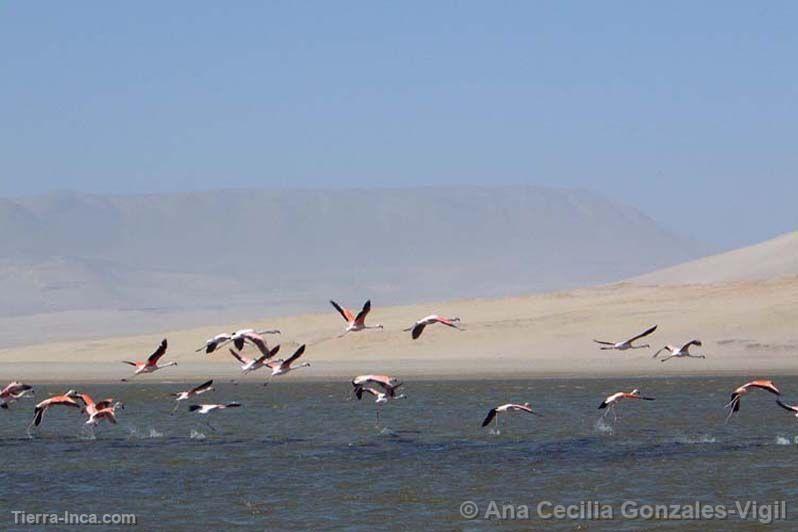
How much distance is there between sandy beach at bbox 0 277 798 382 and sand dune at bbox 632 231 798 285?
656 cm

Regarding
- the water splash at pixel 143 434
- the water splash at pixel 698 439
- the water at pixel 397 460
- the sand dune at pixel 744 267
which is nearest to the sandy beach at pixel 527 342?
the sand dune at pixel 744 267

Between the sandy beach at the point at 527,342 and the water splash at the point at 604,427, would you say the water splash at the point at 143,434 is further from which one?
the sandy beach at the point at 527,342

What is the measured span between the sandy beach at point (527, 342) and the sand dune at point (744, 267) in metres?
6.56

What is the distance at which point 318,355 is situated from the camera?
59062 mm

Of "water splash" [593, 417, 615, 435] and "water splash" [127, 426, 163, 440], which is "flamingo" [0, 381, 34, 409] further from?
"water splash" [593, 417, 615, 435]

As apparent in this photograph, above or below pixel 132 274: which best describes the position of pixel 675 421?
below

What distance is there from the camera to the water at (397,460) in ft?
81.1

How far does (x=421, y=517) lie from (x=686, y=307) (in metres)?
39.1

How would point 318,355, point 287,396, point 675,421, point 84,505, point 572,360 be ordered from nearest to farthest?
point 84,505 < point 675,421 < point 287,396 < point 572,360 < point 318,355

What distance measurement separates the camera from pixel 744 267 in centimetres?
7794

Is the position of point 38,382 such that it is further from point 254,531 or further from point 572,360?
point 254,531

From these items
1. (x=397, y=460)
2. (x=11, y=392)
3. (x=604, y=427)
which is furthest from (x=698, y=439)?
(x=11, y=392)

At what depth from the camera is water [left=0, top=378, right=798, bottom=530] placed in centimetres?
2473

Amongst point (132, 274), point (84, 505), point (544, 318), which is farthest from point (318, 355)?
point (132, 274)
